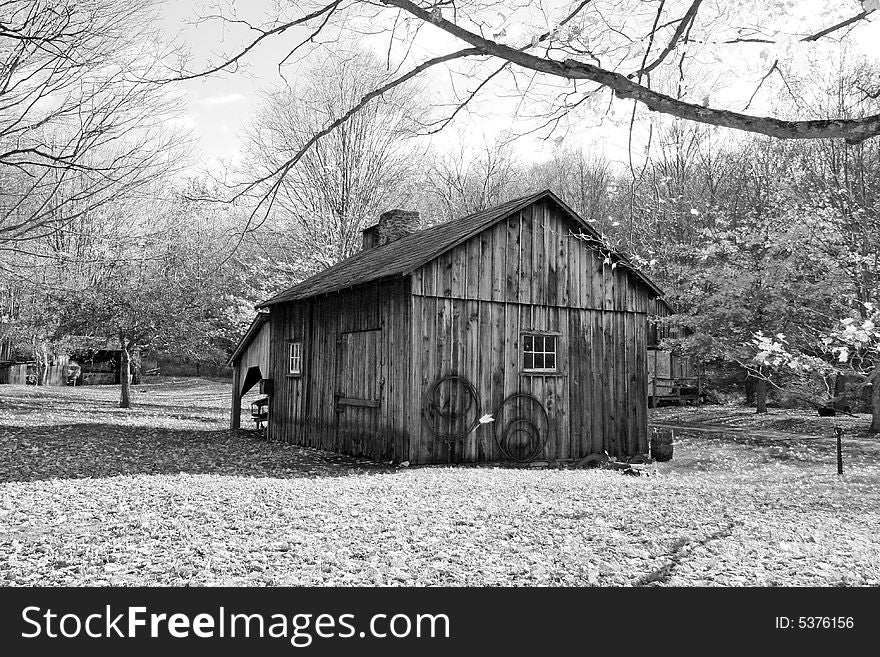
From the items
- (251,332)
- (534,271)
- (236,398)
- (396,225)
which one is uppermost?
(396,225)

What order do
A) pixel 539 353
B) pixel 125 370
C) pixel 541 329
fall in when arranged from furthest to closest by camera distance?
1. pixel 125 370
2. pixel 539 353
3. pixel 541 329

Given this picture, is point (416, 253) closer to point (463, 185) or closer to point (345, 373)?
point (345, 373)

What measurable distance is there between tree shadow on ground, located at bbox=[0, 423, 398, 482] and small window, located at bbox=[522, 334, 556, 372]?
11.8 feet

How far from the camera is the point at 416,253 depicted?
13.5m

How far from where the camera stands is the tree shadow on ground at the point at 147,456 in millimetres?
11305

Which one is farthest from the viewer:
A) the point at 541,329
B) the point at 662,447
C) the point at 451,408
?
the point at 662,447

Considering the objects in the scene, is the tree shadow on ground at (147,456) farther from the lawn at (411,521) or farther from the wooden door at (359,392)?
the wooden door at (359,392)

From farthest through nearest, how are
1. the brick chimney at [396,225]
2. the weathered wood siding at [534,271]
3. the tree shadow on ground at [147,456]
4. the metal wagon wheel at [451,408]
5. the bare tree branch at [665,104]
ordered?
the brick chimney at [396,225]
the weathered wood siding at [534,271]
the metal wagon wheel at [451,408]
the tree shadow on ground at [147,456]
the bare tree branch at [665,104]

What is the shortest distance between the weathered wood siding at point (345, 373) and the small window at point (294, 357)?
0.18 meters

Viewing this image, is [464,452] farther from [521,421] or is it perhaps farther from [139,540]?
[139,540]

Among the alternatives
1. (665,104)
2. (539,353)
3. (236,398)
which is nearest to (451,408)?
(539,353)

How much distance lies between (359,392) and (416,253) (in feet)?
9.65

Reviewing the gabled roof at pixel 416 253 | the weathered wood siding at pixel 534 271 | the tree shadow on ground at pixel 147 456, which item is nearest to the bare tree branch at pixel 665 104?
the gabled roof at pixel 416 253

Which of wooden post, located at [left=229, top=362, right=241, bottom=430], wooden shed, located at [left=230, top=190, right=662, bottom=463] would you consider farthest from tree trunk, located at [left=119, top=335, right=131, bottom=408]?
wooden shed, located at [left=230, top=190, right=662, bottom=463]
